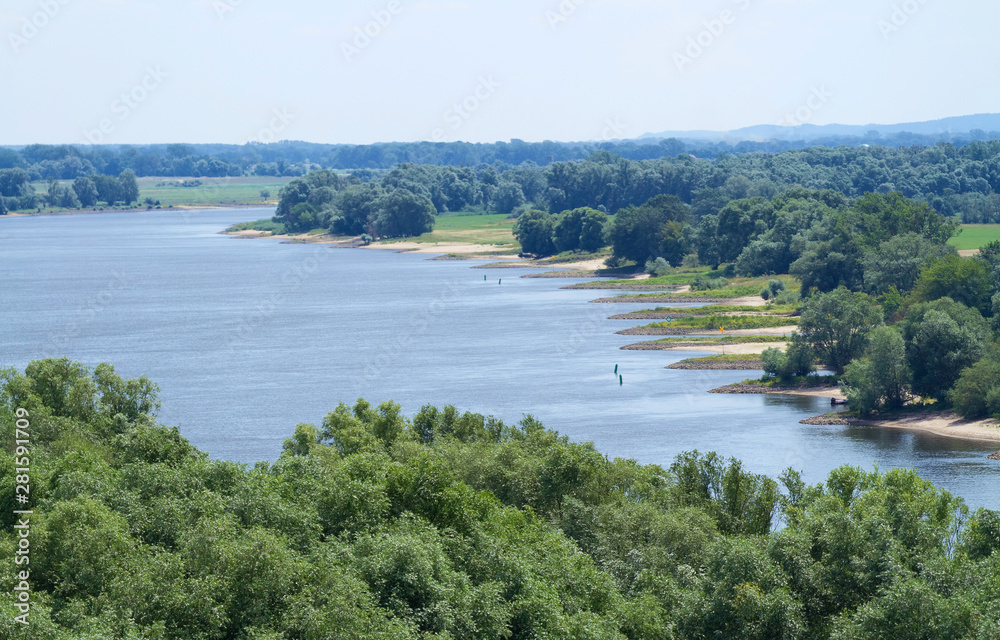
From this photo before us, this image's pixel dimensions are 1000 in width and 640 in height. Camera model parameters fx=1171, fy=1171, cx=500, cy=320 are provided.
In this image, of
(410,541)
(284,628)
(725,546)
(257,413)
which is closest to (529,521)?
(725,546)

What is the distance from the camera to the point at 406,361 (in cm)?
9444

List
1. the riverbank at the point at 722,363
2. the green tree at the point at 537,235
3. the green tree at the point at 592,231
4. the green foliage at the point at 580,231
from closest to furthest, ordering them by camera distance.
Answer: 1. the riverbank at the point at 722,363
2. the green tree at the point at 592,231
3. the green foliage at the point at 580,231
4. the green tree at the point at 537,235

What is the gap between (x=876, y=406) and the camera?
79.0m

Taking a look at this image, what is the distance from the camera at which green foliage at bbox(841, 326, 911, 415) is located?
7781 cm

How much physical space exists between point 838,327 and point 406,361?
33.8 metres

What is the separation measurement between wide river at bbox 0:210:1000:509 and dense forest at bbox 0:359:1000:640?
814 inches

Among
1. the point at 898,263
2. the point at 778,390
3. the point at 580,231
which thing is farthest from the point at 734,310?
the point at 580,231

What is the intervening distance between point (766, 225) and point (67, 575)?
12727 centimetres

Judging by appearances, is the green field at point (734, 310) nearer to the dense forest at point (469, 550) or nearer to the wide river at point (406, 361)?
the wide river at point (406, 361)

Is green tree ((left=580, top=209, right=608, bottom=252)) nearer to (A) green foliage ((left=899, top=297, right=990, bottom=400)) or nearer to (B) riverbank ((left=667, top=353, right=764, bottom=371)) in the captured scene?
(B) riverbank ((left=667, top=353, right=764, bottom=371))

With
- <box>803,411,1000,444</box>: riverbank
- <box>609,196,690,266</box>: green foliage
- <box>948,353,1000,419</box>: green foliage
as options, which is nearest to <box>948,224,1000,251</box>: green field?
<box>609,196,690,266</box>: green foliage

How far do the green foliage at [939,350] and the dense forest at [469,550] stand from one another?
38.8 meters

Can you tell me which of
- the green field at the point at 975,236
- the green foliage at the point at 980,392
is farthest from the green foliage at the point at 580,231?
the green foliage at the point at 980,392

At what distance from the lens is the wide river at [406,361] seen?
68000 mm
